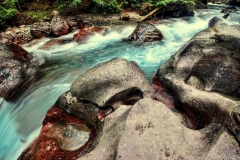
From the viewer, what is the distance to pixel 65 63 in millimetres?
8531

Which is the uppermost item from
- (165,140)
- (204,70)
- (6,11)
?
(165,140)

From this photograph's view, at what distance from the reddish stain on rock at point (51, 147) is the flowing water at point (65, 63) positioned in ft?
1.70

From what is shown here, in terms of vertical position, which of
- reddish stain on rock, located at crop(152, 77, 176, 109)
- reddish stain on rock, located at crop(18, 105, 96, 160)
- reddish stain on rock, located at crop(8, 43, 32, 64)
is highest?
reddish stain on rock, located at crop(8, 43, 32, 64)

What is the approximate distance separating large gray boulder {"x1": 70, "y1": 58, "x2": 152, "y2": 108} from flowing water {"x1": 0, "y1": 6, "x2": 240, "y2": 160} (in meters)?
1.58

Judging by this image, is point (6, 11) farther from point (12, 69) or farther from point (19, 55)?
point (12, 69)

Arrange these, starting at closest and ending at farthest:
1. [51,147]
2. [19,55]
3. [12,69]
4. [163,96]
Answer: [51,147], [163,96], [12,69], [19,55]

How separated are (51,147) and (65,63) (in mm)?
4622

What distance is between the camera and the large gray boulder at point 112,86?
4820mm

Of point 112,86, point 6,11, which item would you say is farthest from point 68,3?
point 112,86

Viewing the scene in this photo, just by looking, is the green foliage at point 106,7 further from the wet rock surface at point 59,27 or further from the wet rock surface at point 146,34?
the wet rock surface at point 146,34

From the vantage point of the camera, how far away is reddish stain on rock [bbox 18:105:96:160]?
423cm

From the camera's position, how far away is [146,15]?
12.6m

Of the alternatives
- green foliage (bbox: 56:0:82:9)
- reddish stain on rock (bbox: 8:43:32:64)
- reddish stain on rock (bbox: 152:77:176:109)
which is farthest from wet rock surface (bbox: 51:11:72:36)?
reddish stain on rock (bbox: 152:77:176:109)

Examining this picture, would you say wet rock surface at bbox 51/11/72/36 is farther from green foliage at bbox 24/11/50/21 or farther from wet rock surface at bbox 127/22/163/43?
wet rock surface at bbox 127/22/163/43
